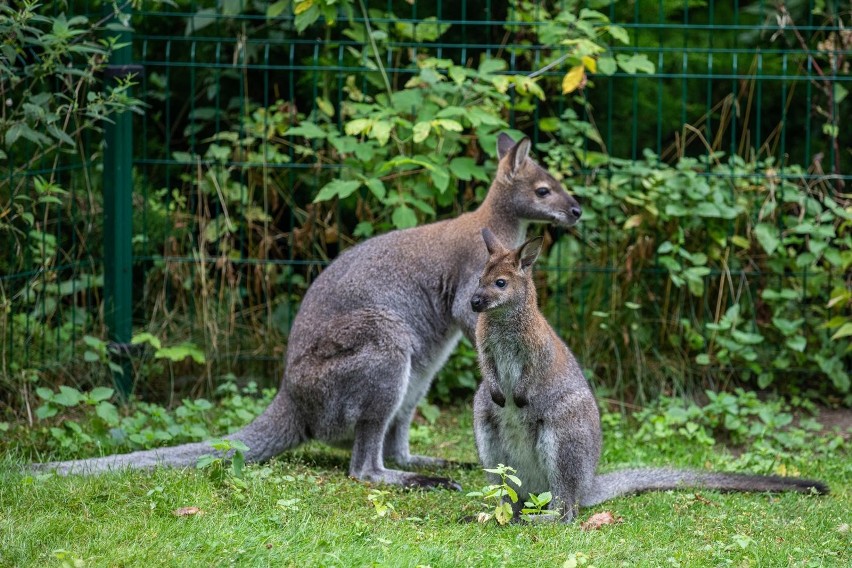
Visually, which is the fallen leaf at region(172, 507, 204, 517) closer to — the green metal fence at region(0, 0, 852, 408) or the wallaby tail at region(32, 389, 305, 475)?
the wallaby tail at region(32, 389, 305, 475)

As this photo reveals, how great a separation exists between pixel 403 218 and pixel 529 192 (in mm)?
1069

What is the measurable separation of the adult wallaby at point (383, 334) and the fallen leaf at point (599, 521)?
3.53ft

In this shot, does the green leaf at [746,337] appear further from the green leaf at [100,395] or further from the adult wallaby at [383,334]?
the green leaf at [100,395]

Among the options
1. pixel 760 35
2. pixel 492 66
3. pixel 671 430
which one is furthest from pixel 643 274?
pixel 760 35

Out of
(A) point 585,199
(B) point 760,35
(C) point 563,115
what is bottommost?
(A) point 585,199

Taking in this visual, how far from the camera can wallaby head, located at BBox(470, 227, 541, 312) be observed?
5375 millimetres

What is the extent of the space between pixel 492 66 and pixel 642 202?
4.84ft

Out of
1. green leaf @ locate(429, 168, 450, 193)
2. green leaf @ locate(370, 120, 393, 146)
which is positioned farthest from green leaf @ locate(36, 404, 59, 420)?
green leaf @ locate(429, 168, 450, 193)

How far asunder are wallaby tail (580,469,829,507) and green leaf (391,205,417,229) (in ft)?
8.03

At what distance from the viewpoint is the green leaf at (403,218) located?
7832mm

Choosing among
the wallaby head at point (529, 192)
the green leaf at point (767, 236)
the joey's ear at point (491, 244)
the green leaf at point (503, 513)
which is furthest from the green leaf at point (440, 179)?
the green leaf at point (503, 513)

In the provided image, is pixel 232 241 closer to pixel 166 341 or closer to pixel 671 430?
pixel 166 341

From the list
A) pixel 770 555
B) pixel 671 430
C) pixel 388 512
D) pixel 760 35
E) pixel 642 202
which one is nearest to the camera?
pixel 770 555

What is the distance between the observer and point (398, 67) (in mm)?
8672
